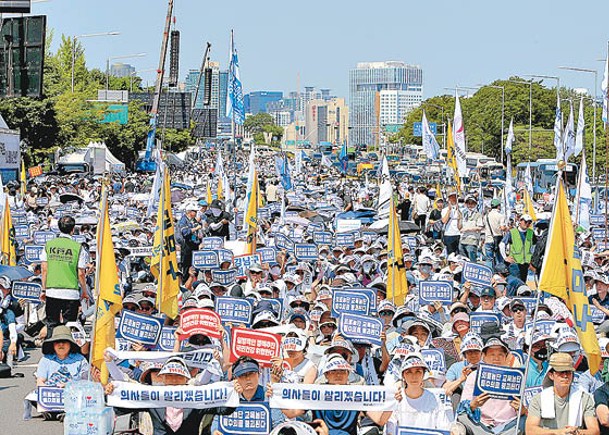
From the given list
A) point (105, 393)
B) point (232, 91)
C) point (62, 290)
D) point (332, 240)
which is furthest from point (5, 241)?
point (232, 91)

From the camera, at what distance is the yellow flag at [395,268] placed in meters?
15.9

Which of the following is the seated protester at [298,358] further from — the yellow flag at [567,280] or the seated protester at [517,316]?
the seated protester at [517,316]

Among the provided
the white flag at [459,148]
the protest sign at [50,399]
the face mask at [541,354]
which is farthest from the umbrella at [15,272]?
the white flag at [459,148]

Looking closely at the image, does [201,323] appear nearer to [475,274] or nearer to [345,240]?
[475,274]

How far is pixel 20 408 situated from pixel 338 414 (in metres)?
4.91

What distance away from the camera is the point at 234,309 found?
43.3ft

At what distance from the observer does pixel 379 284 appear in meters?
16.5

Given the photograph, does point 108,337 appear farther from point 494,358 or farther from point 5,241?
point 5,241

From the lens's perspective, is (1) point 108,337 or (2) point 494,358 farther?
(1) point 108,337

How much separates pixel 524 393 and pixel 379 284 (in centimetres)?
712

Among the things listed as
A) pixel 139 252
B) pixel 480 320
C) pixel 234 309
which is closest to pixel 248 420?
pixel 480 320

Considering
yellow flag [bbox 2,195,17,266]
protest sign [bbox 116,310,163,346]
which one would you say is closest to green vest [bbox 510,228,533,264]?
yellow flag [bbox 2,195,17,266]

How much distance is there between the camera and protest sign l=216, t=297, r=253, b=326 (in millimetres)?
13156

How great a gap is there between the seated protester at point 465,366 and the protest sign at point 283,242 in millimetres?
12973
